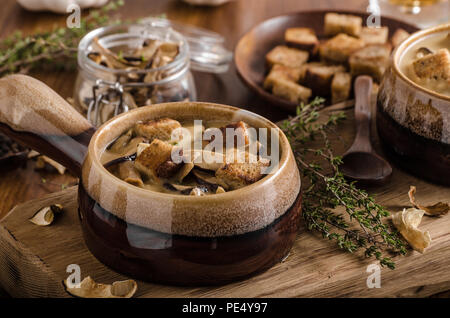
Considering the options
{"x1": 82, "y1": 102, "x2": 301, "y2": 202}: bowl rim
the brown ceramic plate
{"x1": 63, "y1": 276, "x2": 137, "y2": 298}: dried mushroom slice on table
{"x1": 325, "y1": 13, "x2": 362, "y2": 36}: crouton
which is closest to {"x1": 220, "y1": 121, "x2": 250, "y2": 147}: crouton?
{"x1": 82, "y1": 102, "x2": 301, "y2": 202}: bowl rim

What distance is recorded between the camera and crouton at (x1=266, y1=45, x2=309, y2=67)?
1.76 meters

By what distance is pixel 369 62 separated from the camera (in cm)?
163

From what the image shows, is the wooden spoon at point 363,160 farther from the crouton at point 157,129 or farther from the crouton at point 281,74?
the crouton at point 157,129

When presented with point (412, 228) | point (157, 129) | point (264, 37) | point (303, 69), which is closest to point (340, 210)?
point (412, 228)

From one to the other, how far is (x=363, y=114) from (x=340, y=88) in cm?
22

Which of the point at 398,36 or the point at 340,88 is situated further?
the point at 398,36

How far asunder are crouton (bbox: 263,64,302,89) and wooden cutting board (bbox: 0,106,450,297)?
69cm

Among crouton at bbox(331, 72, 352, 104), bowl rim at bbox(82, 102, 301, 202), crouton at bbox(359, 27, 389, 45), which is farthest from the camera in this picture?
crouton at bbox(359, 27, 389, 45)

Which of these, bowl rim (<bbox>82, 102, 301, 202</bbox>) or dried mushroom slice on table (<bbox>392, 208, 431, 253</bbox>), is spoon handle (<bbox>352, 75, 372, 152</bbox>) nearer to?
dried mushroom slice on table (<bbox>392, 208, 431, 253</bbox>)

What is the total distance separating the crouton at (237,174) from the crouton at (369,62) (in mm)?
843

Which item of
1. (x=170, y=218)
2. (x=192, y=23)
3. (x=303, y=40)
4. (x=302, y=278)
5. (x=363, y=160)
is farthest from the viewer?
(x=192, y=23)

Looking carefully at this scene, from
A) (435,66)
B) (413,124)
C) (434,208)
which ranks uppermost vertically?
(435,66)

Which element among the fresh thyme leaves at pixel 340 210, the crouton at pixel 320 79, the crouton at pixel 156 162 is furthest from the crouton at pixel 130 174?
the crouton at pixel 320 79

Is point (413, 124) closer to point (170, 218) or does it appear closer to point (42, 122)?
point (170, 218)
